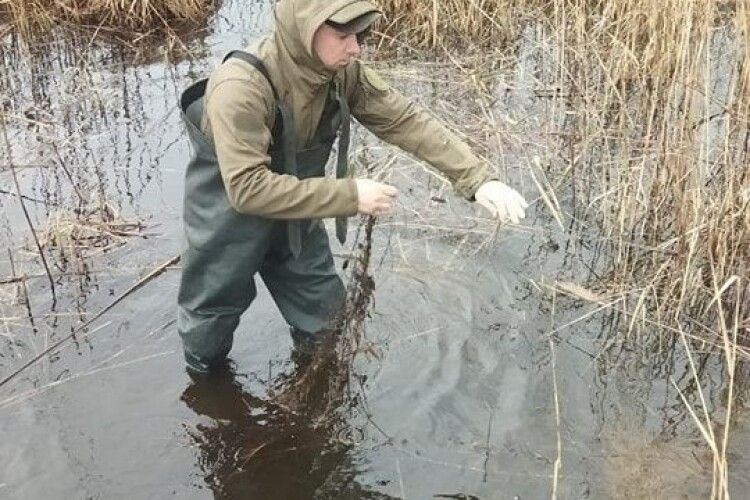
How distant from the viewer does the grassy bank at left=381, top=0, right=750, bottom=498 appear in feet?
11.3

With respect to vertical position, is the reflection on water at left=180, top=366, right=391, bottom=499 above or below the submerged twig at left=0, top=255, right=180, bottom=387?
below

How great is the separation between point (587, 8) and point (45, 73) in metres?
4.21

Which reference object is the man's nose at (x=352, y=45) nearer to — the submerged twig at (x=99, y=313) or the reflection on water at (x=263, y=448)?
the reflection on water at (x=263, y=448)

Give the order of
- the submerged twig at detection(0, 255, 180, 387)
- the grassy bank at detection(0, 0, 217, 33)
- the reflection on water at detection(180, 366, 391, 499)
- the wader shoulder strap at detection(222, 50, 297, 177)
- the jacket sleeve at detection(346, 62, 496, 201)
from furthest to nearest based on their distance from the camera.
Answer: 1. the grassy bank at detection(0, 0, 217, 33)
2. the submerged twig at detection(0, 255, 180, 387)
3. the reflection on water at detection(180, 366, 391, 499)
4. the jacket sleeve at detection(346, 62, 496, 201)
5. the wader shoulder strap at detection(222, 50, 297, 177)

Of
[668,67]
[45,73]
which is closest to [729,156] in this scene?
[668,67]

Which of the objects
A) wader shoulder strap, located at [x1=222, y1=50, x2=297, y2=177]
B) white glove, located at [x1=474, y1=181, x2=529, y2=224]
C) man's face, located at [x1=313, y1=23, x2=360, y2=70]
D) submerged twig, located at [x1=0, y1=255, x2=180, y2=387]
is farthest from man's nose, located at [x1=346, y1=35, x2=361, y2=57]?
submerged twig, located at [x1=0, y1=255, x2=180, y2=387]

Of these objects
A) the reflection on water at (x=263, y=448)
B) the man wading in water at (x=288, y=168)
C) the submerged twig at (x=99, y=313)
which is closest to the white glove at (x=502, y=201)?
the man wading in water at (x=288, y=168)

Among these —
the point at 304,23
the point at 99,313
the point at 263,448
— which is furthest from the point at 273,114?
the point at 99,313

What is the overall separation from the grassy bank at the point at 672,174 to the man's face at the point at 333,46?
139 centimetres

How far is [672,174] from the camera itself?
12.7 ft

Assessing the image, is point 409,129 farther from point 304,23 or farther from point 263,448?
→ point 263,448

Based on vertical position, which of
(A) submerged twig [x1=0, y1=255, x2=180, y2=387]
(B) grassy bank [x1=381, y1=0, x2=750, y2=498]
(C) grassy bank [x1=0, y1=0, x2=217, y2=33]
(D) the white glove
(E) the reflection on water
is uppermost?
(C) grassy bank [x1=0, y1=0, x2=217, y2=33]

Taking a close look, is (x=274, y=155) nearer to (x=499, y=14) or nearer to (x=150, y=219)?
(x=150, y=219)

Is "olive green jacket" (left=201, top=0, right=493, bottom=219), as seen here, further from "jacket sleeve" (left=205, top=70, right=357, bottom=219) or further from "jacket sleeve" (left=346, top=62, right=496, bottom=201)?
"jacket sleeve" (left=346, top=62, right=496, bottom=201)
